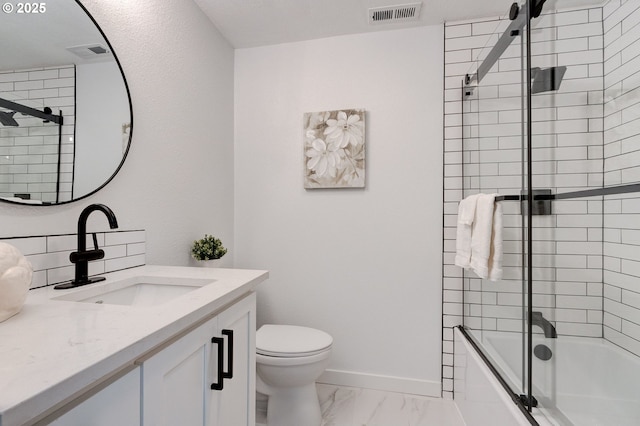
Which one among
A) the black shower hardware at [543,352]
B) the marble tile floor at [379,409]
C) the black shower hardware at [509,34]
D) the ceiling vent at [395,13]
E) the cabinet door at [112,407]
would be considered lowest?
the marble tile floor at [379,409]

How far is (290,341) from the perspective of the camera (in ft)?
5.70

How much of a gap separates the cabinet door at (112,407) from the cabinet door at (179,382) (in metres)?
0.02

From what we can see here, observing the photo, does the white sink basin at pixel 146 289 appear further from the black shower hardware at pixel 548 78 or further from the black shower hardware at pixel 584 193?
the black shower hardware at pixel 548 78

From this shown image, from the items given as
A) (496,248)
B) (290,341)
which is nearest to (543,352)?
(496,248)

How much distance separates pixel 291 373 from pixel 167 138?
4.39 ft

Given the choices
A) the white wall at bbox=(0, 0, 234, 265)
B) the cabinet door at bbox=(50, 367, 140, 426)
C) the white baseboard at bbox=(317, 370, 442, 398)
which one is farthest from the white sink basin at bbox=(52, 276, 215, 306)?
the white baseboard at bbox=(317, 370, 442, 398)

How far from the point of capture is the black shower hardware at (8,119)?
37.5 inches

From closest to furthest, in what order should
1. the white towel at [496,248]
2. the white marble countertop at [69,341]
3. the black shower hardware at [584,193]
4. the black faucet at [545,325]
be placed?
the white marble countertop at [69,341] < the black shower hardware at [584,193] < the black faucet at [545,325] < the white towel at [496,248]

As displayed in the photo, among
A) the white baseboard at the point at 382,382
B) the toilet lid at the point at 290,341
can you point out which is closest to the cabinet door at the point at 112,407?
the toilet lid at the point at 290,341

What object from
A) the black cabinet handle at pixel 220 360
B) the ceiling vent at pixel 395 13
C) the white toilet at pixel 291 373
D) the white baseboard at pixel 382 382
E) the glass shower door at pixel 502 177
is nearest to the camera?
the black cabinet handle at pixel 220 360

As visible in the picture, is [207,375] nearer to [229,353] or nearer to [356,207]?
[229,353]

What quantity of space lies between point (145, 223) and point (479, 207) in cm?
158

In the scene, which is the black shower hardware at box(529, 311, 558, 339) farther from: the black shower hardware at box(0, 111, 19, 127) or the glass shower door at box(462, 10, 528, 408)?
the black shower hardware at box(0, 111, 19, 127)

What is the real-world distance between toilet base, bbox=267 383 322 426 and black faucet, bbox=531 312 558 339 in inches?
43.8
